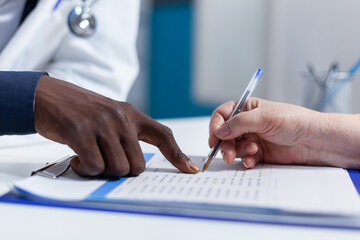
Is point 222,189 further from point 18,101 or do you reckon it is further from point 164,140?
point 18,101

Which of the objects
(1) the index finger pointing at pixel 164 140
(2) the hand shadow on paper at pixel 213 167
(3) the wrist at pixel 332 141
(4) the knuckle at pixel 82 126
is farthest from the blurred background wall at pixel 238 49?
(4) the knuckle at pixel 82 126

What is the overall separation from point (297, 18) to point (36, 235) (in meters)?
1.36

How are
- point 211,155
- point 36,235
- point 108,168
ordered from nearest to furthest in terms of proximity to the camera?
point 36,235 → point 108,168 → point 211,155

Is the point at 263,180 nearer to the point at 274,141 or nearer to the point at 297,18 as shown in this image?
the point at 274,141

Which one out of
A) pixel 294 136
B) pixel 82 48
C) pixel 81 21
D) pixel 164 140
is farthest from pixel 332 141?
pixel 82 48

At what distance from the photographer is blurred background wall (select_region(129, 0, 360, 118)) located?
52.0 inches

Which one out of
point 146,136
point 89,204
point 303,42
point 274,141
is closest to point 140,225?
point 89,204

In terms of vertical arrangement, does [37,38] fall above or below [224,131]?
above

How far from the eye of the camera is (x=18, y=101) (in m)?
0.53

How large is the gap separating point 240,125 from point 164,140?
5.0 inches

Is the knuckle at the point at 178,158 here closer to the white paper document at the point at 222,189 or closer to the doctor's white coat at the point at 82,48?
the white paper document at the point at 222,189

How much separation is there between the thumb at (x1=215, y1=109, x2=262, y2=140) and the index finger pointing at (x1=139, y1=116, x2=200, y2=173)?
0.31ft

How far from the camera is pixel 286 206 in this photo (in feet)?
1.32

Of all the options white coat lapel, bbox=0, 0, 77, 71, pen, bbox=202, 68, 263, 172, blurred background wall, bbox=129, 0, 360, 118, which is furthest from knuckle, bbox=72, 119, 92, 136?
blurred background wall, bbox=129, 0, 360, 118
